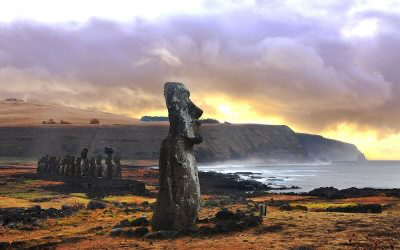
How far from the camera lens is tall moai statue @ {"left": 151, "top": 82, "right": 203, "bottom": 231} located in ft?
53.1

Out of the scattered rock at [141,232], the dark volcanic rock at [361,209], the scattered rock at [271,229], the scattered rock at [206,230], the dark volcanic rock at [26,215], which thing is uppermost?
→ the dark volcanic rock at [361,209]

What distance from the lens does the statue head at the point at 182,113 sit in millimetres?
16625

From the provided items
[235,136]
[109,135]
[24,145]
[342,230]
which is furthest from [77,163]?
[235,136]

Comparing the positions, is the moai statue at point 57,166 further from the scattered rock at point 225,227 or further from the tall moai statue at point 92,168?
the scattered rock at point 225,227

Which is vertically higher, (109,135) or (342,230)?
(109,135)

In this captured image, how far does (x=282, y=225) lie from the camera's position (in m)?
16.6

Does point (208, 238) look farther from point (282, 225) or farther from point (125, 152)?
point (125, 152)

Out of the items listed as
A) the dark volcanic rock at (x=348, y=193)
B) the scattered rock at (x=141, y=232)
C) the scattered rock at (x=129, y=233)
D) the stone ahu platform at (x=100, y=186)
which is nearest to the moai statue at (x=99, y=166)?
the stone ahu platform at (x=100, y=186)

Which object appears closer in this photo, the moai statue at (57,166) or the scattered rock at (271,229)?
the scattered rock at (271,229)

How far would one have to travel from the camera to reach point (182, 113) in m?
16.8

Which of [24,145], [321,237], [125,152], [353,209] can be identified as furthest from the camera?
[125,152]

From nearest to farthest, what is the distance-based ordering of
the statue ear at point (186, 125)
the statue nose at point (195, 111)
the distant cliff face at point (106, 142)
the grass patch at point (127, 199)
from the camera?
the statue ear at point (186, 125) < the statue nose at point (195, 111) < the grass patch at point (127, 199) < the distant cliff face at point (106, 142)

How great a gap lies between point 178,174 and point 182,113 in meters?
2.14

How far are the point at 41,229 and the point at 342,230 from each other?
40.0 feet
